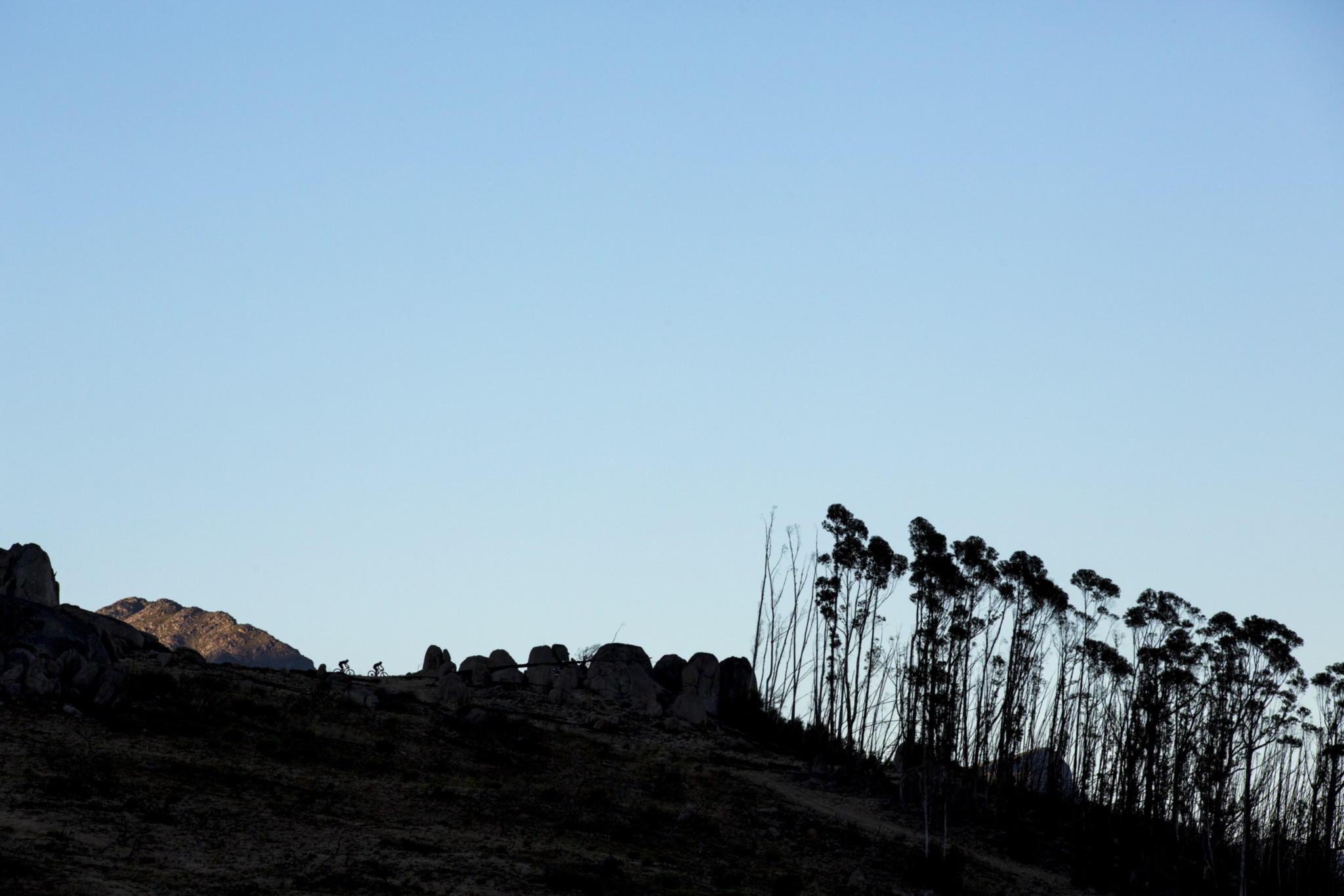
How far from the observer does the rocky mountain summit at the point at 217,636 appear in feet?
496

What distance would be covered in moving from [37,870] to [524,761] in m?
19.5

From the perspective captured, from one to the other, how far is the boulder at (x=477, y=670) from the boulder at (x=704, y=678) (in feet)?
29.2

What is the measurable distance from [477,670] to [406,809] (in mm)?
25364

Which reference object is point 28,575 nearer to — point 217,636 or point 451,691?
point 451,691

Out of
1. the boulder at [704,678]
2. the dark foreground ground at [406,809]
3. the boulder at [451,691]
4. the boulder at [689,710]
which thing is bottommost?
the dark foreground ground at [406,809]

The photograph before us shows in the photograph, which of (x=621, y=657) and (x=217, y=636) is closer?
(x=621, y=657)

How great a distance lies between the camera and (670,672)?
58.4 meters

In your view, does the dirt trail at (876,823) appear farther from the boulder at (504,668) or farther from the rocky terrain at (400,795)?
the boulder at (504,668)

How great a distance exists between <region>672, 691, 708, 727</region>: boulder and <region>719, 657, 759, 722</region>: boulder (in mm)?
3658

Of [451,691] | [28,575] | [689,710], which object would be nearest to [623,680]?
[689,710]

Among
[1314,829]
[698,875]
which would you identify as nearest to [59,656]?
[698,875]

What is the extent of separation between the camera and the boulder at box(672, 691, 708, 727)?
52.1 meters

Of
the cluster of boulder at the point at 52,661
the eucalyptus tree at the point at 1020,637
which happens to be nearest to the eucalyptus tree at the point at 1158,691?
the eucalyptus tree at the point at 1020,637

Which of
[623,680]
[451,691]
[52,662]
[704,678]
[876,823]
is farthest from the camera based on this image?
[704,678]
